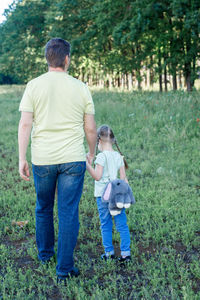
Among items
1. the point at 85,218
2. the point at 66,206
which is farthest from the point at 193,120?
the point at 66,206

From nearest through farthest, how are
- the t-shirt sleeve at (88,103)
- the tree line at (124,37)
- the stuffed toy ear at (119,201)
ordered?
the t-shirt sleeve at (88,103) → the stuffed toy ear at (119,201) → the tree line at (124,37)

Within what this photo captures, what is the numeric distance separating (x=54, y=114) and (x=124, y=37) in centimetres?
1431

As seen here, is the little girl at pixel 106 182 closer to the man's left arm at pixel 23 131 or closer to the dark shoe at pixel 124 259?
the dark shoe at pixel 124 259

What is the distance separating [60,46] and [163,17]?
1539cm

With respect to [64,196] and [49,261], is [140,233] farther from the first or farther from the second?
[64,196]

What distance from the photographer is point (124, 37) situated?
1656 cm

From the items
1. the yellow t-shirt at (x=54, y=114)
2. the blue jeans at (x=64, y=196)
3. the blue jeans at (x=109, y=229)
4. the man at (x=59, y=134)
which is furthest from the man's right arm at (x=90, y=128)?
the blue jeans at (x=109, y=229)

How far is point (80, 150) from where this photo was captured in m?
3.35

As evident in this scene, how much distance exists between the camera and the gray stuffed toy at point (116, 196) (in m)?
3.61

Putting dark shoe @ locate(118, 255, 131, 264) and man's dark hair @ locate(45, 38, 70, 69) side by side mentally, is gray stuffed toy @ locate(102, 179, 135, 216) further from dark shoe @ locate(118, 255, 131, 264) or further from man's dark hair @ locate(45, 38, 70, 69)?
man's dark hair @ locate(45, 38, 70, 69)

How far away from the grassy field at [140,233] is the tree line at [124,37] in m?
7.33

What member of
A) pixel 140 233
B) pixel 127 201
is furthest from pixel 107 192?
pixel 140 233

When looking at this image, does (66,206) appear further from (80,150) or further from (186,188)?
(186,188)

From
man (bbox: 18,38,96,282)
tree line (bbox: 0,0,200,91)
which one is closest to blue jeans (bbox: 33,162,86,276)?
man (bbox: 18,38,96,282)
